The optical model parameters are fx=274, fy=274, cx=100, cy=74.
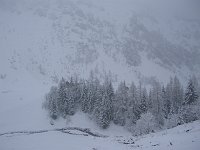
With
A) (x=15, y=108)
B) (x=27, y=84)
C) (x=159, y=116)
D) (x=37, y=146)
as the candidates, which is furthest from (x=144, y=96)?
(x=27, y=84)

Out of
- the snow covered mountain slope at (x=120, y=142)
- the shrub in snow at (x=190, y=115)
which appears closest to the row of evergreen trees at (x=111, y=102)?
the shrub in snow at (x=190, y=115)

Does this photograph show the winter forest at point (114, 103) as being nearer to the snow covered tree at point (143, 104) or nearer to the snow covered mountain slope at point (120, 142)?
the snow covered tree at point (143, 104)

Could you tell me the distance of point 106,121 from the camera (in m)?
94.3

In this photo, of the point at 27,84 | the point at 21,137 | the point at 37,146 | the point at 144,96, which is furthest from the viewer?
the point at 27,84

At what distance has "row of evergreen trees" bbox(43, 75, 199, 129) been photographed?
95938 millimetres

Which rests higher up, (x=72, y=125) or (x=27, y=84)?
(x=27, y=84)

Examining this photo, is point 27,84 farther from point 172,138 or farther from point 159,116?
point 172,138

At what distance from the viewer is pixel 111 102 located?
10019 centimetres

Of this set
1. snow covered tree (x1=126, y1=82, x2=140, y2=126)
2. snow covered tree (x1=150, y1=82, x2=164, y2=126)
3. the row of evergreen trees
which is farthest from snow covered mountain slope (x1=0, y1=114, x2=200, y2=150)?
snow covered tree (x1=150, y1=82, x2=164, y2=126)

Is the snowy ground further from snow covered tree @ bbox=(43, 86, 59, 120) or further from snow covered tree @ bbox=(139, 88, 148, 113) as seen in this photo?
snow covered tree @ bbox=(139, 88, 148, 113)

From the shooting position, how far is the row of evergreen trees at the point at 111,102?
9594 cm

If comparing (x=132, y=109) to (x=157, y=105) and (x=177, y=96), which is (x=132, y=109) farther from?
(x=177, y=96)

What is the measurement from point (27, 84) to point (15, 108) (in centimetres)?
9500

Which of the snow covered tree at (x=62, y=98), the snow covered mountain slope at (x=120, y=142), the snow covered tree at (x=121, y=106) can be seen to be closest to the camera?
the snow covered mountain slope at (x=120, y=142)
